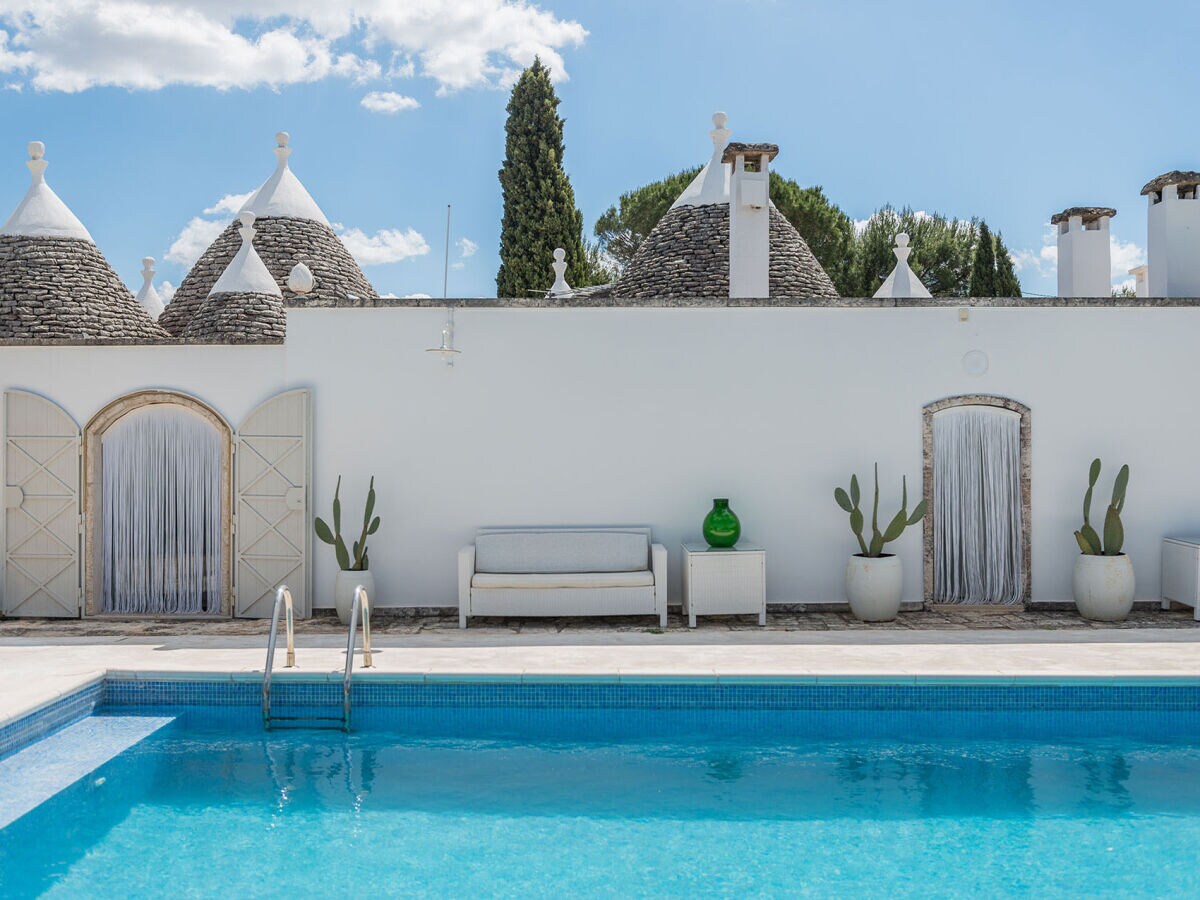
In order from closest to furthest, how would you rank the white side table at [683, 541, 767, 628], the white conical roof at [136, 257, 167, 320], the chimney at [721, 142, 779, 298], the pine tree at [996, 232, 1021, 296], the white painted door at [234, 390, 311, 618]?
1. the white side table at [683, 541, 767, 628]
2. the white painted door at [234, 390, 311, 618]
3. the chimney at [721, 142, 779, 298]
4. the white conical roof at [136, 257, 167, 320]
5. the pine tree at [996, 232, 1021, 296]

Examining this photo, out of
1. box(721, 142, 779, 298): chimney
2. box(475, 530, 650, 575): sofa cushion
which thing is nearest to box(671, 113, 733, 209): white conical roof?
box(721, 142, 779, 298): chimney

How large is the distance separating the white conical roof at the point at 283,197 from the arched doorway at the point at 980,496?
11194 mm

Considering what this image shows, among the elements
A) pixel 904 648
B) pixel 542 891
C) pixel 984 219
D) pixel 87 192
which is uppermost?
pixel 984 219

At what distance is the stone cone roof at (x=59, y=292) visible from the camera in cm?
1360

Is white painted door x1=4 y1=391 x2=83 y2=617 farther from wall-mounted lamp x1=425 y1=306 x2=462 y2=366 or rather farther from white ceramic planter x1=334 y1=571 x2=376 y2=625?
wall-mounted lamp x1=425 y1=306 x2=462 y2=366

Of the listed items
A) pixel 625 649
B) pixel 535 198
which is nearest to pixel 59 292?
pixel 625 649

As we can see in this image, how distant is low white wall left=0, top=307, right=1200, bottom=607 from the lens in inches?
409

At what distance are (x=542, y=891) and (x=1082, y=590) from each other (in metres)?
6.96

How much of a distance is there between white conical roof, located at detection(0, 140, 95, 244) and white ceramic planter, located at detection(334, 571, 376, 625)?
7.75 metres

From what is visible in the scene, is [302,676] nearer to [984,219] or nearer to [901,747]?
[901,747]

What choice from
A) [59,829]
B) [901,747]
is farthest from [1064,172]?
[59,829]

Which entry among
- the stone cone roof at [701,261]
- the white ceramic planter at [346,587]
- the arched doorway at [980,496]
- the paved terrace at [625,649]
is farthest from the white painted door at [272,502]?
the stone cone roof at [701,261]

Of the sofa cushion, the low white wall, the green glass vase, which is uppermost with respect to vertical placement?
the low white wall

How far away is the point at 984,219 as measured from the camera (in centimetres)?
3572
